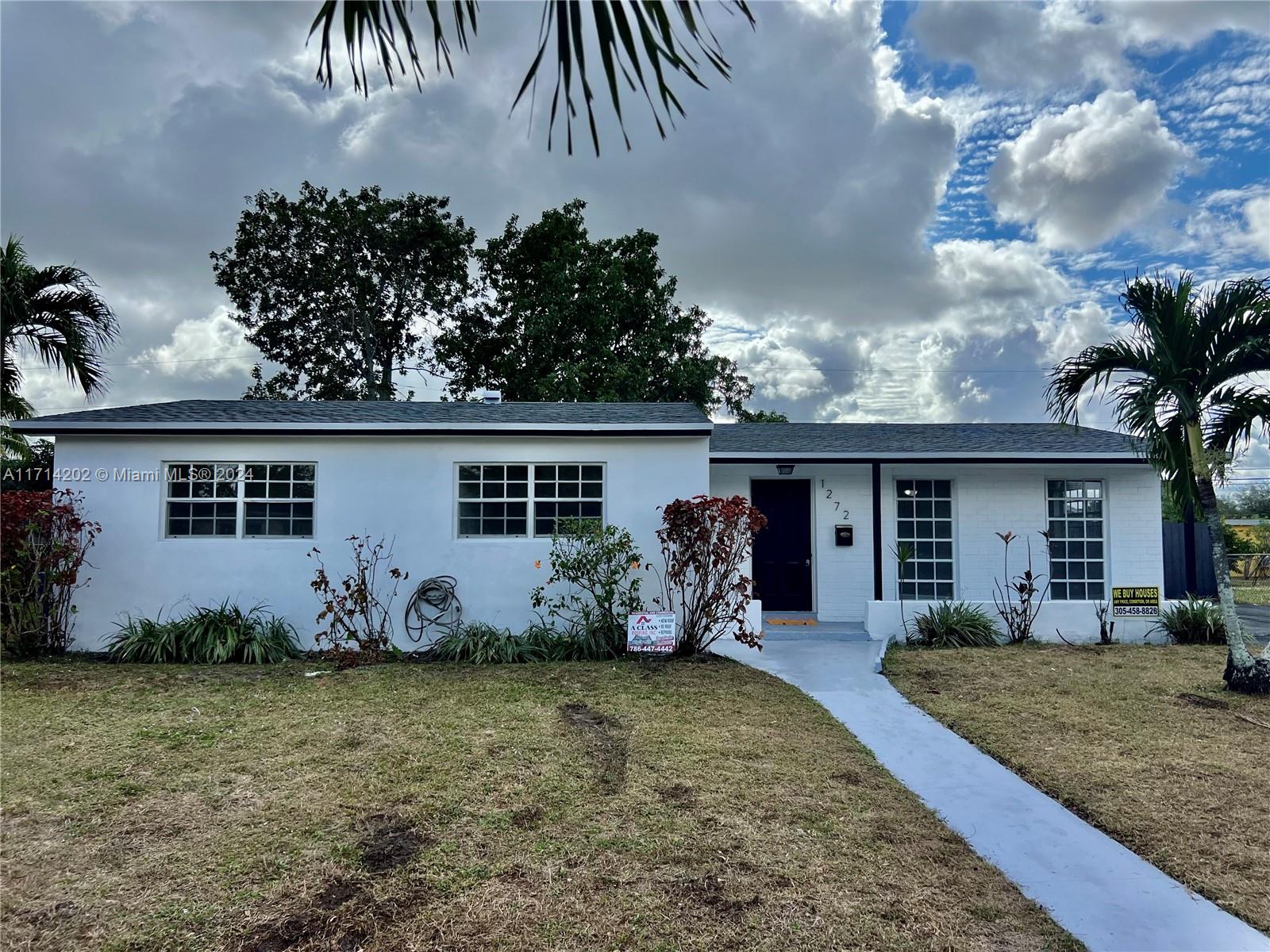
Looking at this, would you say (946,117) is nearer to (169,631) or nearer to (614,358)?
(614,358)

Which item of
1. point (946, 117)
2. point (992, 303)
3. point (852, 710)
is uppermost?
point (946, 117)

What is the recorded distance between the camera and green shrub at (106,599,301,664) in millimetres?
7863

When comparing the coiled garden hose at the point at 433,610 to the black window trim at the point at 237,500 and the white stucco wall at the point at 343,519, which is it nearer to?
the white stucco wall at the point at 343,519

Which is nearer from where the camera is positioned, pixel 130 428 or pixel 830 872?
pixel 830 872

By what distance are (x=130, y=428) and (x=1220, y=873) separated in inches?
419

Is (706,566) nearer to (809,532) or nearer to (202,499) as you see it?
(809,532)

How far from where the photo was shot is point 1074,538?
416 inches

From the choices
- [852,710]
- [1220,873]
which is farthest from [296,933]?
[852,710]

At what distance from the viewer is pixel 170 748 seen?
16.1 ft

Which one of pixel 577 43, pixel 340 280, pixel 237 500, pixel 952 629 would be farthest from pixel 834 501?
pixel 340 280

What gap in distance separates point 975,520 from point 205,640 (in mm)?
10818

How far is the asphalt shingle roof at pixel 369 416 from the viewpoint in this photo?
8.41 m

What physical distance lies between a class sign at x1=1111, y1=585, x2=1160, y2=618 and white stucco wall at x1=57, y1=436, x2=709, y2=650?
607cm

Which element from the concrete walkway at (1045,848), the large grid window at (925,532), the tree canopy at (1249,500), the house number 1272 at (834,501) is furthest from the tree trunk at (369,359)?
the tree canopy at (1249,500)
